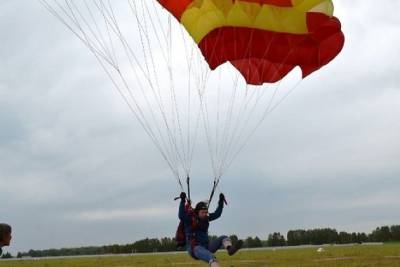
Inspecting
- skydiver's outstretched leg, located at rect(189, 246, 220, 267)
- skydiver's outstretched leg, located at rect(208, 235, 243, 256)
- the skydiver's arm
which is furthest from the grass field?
the skydiver's arm

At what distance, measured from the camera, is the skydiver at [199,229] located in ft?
36.4

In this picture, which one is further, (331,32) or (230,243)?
(331,32)

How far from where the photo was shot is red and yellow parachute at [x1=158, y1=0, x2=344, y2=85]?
1280 centimetres

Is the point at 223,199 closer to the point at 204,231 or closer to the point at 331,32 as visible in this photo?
the point at 204,231

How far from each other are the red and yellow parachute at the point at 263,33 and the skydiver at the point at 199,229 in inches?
153

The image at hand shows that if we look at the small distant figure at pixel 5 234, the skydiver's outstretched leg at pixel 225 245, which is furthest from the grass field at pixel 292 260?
the small distant figure at pixel 5 234

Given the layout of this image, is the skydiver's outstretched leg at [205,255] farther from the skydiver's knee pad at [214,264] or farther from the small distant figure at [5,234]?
the small distant figure at [5,234]

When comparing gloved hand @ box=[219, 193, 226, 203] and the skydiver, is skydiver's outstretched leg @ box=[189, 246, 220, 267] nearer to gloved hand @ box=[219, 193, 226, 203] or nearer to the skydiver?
the skydiver

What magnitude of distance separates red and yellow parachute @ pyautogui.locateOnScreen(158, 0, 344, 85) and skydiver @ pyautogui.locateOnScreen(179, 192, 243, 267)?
388 cm

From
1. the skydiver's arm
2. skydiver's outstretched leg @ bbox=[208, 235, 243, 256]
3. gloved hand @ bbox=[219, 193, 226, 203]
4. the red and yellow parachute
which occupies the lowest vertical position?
skydiver's outstretched leg @ bbox=[208, 235, 243, 256]

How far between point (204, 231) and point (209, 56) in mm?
4488

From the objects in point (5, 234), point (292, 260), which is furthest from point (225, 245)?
point (292, 260)

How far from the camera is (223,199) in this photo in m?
11.6

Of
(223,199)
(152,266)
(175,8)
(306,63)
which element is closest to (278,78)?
(306,63)
